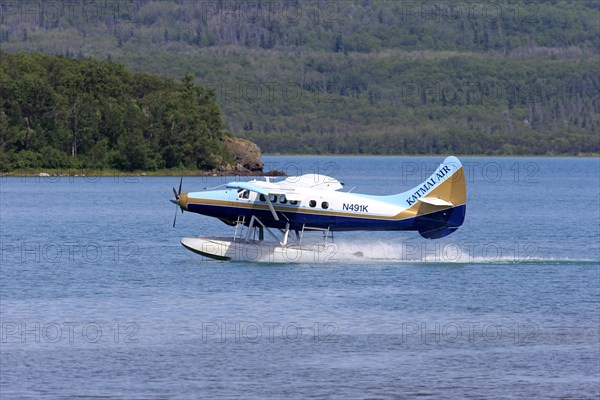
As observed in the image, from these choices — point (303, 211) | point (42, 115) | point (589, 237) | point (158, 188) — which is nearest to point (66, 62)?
point (42, 115)

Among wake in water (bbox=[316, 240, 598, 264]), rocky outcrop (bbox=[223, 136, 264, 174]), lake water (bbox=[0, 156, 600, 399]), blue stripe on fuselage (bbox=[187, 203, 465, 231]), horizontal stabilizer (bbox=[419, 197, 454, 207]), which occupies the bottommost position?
lake water (bbox=[0, 156, 600, 399])

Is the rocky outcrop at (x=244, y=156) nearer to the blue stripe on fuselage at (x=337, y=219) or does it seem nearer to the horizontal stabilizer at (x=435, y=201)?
the blue stripe on fuselage at (x=337, y=219)

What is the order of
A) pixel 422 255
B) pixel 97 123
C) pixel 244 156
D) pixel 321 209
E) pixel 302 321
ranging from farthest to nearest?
pixel 244 156 → pixel 97 123 → pixel 422 255 → pixel 321 209 → pixel 302 321

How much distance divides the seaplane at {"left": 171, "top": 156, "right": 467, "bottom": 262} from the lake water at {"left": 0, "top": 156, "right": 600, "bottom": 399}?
0.67m

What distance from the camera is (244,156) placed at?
126188 millimetres

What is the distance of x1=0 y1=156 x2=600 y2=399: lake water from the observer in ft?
63.9

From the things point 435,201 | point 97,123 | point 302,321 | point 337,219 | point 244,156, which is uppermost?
point 97,123

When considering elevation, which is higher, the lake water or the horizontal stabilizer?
the horizontal stabilizer

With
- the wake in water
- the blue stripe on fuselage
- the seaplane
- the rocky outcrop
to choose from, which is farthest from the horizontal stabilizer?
the rocky outcrop

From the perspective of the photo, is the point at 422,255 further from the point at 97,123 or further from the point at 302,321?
the point at 97,123

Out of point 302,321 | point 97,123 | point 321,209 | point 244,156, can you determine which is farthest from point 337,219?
point 244,156

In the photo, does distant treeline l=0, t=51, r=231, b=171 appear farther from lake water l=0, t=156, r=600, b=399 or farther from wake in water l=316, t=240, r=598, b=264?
wake in water l=316, t=240, r=598, b=264

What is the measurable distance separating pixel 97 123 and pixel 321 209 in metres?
84.6

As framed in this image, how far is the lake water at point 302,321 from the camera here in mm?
19484
